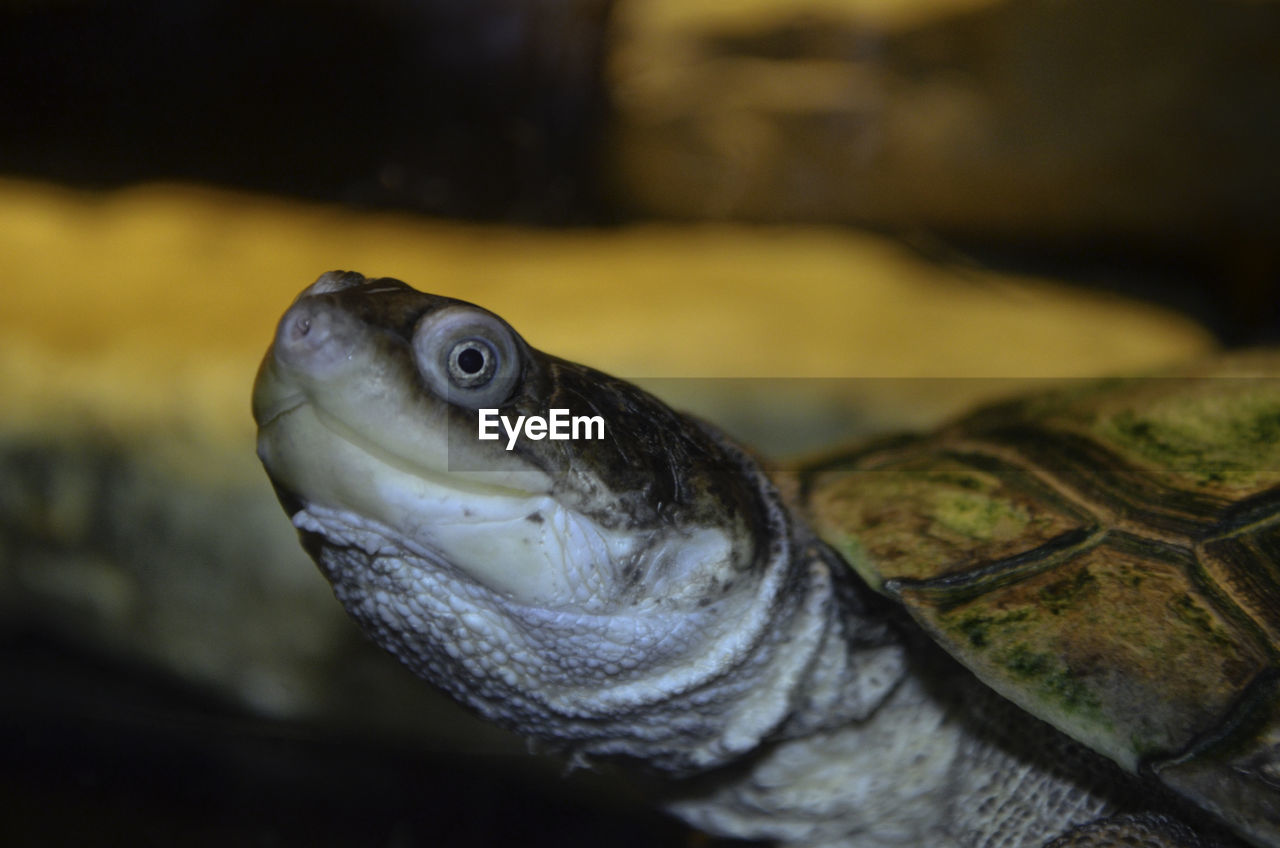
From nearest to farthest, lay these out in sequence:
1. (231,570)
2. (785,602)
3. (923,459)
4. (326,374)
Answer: (326,374) < (785,602) < (923,459) < (231,570)

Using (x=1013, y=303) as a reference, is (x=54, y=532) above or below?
below

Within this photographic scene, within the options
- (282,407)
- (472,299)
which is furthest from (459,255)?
(282,407)

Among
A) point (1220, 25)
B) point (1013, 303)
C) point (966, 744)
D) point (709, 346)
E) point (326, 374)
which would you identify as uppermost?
point (1220, 25)

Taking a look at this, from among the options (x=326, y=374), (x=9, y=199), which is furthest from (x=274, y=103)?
(x=326, y=374)

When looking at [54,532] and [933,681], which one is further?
[54,532]

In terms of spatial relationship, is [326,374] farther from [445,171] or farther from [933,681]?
[445,171]

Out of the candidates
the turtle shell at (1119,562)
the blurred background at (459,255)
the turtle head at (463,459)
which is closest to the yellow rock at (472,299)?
the blurred background at (459,255)

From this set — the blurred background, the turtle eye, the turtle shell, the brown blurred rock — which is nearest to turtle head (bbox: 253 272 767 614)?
the turtle eye
